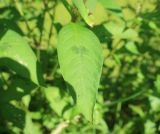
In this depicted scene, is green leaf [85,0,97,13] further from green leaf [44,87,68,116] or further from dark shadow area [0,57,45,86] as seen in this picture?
green leaf [44,87,68,116]

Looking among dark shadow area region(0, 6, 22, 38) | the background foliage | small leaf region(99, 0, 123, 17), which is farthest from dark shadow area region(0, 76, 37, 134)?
small leaf region(99, 0, 123, 17)

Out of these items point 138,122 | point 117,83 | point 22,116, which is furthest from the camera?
point 117,83

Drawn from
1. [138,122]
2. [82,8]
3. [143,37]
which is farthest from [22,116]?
[143,37]

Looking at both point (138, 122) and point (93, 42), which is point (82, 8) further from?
point (138, 122)

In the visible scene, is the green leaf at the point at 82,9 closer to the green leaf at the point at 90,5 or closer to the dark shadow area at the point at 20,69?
the green leaf at the point at 90,5

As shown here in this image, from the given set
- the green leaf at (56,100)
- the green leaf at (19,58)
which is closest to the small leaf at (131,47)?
the green leaf at (56,100)

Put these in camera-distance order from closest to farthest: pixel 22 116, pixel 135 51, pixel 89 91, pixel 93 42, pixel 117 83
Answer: pixel 89 91, pixel 93 42, pixel 22 116, pixel 135 51, pixel 117 83

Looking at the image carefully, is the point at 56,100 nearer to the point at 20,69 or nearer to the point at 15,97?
the point at 15,97
